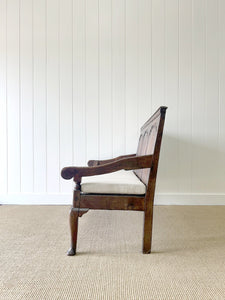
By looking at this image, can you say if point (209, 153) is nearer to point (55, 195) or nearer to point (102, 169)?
point (102, 169)

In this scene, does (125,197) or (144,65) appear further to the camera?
(144,65)

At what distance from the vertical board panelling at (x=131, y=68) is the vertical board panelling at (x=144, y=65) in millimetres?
34

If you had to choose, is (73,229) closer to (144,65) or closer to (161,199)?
(161,199)

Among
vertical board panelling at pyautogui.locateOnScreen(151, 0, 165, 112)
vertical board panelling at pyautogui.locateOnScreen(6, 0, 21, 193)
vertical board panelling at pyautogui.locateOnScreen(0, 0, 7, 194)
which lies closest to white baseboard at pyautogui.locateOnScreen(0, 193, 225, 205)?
vertical board panelling at pyautogui.locateOnScreen(6, 0, 21, 193)

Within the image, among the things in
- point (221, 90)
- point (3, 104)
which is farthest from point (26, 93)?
point (221, 90)

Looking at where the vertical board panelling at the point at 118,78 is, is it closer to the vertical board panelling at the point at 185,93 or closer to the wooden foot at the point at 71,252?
the vertical board panelling at the point at 185,93

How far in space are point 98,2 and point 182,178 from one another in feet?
7.20

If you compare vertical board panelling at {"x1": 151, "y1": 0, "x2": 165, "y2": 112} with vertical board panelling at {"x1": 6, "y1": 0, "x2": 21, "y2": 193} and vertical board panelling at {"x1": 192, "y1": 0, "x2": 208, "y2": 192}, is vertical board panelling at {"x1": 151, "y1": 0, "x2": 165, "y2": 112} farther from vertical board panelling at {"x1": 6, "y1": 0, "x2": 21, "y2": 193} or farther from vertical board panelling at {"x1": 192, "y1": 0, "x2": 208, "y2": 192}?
vertical board panelling at {"x1": 6, "y1": 0, "x2": 21, "y2": 193}

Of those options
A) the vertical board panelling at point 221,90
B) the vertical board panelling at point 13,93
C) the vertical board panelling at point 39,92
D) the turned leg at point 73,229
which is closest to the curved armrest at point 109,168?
the turned leg at point 73,229

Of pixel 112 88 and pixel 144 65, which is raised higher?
pixel 144 65

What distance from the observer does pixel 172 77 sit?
2361 millimetres

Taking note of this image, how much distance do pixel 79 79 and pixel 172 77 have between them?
3.46 feet

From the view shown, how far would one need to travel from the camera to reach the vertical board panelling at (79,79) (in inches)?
92.9

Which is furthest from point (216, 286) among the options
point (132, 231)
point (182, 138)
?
point (182, 138)
